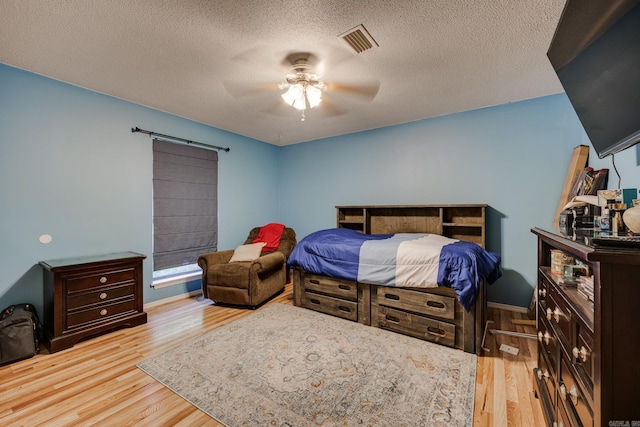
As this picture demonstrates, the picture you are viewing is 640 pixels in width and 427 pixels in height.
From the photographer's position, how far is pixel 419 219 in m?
3.65

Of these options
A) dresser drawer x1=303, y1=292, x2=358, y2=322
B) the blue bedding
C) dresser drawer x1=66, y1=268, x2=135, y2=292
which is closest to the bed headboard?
the blue bedding

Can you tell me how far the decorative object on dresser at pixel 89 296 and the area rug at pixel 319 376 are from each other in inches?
34.3

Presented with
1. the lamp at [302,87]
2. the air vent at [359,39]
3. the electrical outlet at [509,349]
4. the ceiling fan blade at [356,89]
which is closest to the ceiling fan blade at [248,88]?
the lamp at [302,87]

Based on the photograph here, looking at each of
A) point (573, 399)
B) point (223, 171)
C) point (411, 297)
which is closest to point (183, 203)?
point (223, 171)

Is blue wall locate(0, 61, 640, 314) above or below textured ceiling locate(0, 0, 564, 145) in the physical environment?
below

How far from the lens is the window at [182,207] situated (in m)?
3.37

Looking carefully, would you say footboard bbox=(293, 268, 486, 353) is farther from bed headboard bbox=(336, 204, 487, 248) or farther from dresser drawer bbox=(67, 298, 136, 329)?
dresser drawer bbox=(67, 298, 136, 329)

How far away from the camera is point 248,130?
13.7 ft

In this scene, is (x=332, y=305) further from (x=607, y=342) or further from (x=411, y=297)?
(x=607, y=342)

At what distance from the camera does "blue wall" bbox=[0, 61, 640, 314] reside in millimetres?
2410

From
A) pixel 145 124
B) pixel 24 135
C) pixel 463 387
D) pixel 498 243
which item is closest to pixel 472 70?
pixel 498 243

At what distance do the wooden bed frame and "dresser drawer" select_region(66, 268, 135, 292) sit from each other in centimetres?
175

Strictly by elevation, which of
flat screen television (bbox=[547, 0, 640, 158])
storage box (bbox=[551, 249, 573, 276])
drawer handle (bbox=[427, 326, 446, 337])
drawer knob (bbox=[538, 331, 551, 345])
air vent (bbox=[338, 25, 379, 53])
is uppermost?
air vent (bbox=[338, 25, 379, 53])

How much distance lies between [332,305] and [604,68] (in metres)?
2.66
